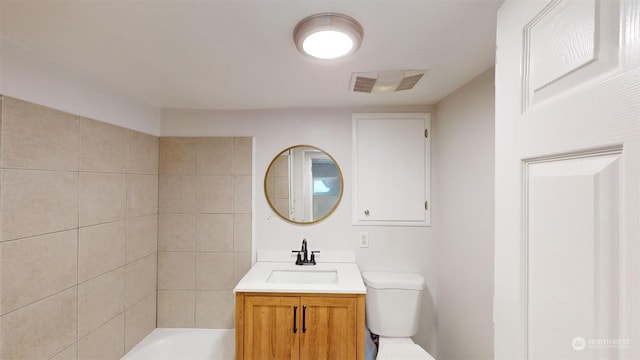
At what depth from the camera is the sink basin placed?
211 cm

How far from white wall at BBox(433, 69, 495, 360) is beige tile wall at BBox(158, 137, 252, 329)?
5.08ft

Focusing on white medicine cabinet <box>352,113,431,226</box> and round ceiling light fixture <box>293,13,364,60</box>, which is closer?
round ceiling light fixture <box>293,13,364,60</box>

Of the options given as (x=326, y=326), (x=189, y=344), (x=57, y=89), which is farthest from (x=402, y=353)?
(x=57, y=89)

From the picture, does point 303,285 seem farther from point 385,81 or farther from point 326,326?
point 385,81

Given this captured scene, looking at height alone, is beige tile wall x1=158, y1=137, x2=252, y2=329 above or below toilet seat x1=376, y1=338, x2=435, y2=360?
above

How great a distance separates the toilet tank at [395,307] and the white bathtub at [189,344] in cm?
116

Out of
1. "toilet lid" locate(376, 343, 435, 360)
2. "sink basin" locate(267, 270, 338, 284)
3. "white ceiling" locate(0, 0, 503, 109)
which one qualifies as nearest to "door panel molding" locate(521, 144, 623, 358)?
"white ceiling" locate(0, 0, 503, 109)

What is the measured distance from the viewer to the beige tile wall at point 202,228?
7.47 feet

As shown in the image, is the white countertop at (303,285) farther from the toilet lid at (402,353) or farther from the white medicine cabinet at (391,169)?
the toilet lid at (402,353)

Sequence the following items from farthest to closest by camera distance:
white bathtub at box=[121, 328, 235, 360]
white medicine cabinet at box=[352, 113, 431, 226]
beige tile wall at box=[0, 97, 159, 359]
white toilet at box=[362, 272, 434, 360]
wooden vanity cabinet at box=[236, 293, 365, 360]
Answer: white medicine cabinet at box=[352, 113, 431, 226], white bathtub at box=[121, 328, 235, 360], white toilet at box=[362, 272, 434, 360], wooden vanity cabinet at box=[236, 293, 365, 360], beige tile wall at box=[0, 97, 159, 359]

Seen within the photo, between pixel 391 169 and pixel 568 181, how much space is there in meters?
1.77

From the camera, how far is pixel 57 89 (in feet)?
4.73

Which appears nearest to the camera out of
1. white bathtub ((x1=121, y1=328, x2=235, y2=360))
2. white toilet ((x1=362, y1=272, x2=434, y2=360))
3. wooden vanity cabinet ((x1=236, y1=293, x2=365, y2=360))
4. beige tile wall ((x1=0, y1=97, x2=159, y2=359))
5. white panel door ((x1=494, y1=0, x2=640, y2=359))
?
white panel door ((x1=494, y1=0, x2=640, y2=359))

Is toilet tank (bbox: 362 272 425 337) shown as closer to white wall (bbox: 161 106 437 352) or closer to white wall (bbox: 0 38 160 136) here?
white wall (bbox: 161 106 437 352)
